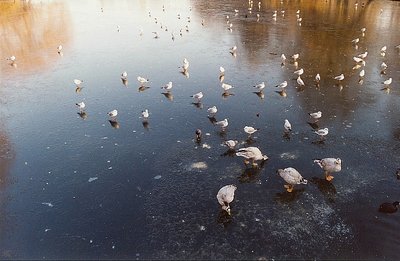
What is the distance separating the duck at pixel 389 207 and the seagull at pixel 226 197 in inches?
251

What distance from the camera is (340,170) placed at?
679 inches

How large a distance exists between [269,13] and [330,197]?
144ft

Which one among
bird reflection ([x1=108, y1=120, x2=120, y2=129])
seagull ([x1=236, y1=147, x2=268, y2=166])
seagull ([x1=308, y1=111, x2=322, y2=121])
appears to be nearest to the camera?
seagull ([x1=236, y1=147, x2=268, y2=166])

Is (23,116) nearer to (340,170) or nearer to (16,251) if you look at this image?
(16,251)

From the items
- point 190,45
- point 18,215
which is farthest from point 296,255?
point 190,45

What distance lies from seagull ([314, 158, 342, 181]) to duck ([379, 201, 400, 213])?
235 cm

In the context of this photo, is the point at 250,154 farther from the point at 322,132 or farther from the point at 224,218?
the point at 322,132

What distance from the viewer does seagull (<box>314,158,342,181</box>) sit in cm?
1647

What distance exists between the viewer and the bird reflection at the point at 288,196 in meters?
15.8

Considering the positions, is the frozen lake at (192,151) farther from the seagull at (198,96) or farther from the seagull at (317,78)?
the seagull at (317,78)

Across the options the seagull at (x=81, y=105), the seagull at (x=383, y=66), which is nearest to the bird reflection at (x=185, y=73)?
the seagull at (x=81, y=105)

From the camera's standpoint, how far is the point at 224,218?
14883mm

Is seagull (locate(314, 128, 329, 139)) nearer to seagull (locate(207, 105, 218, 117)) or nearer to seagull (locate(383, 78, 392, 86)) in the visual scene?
Answer: seagull (locate(207, 105, 218, 117))

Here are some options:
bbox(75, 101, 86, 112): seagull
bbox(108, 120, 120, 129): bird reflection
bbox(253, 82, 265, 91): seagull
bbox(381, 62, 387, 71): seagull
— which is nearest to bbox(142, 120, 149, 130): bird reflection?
bbox(108, 120, 120, 129): bird reflection
